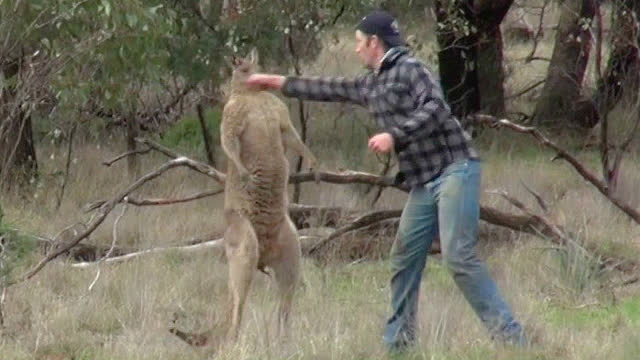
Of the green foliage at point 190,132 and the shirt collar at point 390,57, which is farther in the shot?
the green foliage at point 190,132

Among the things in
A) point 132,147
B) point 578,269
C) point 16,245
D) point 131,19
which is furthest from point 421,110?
point 132,147

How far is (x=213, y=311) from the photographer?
876cm

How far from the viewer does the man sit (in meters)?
7.12

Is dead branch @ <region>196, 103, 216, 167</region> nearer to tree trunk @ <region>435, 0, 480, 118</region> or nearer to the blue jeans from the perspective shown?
tree trunk @ <region>435, 0, 480, 118</region>

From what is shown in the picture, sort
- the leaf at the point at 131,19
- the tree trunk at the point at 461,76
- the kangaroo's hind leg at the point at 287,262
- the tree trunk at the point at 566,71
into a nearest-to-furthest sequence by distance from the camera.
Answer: the kangaroo's hind leg at the point at 287,262, the leaf at the point at 131,19, the tree trunk at the point at 461,76, the tree trunk at the point at 566,71

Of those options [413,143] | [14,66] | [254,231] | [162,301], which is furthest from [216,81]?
[413,143]

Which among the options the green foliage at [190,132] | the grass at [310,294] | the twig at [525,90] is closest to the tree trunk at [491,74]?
the twig at [525,90]

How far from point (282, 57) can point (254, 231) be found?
6.20 metres

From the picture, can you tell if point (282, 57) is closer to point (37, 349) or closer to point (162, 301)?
point (162, 301)

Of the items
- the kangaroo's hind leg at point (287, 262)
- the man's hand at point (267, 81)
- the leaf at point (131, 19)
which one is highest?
the leaf at point (131, 19)

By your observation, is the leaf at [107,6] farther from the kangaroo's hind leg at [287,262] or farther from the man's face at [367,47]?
the man's face at [367,47]

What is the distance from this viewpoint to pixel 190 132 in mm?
17922

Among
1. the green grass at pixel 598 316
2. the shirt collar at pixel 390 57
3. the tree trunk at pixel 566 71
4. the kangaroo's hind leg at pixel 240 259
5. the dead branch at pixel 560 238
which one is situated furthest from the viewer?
the tree trunk at pixel 566 71

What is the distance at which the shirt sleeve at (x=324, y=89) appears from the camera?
7.48 meters
